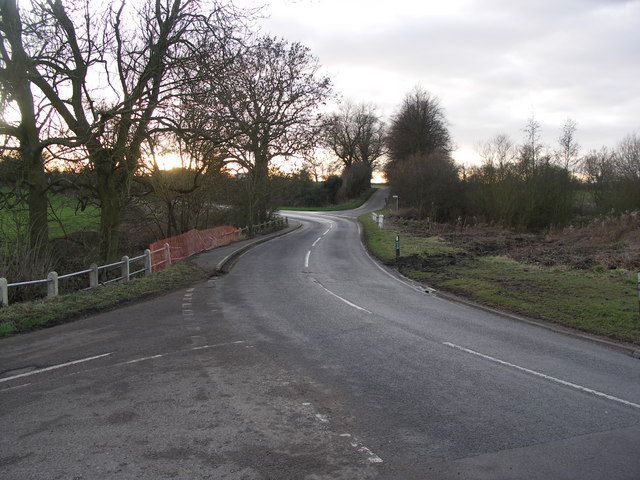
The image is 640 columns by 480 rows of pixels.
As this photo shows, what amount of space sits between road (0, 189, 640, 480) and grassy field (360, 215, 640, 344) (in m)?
1.15

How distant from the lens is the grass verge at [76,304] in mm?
10297

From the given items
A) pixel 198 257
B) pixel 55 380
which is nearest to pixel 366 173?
pixel 198 257

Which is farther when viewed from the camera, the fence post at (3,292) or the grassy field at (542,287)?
the fence post at (3,292)

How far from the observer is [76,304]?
1198cm

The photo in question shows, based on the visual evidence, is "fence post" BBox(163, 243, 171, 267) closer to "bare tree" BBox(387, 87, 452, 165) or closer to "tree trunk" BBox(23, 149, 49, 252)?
"tree trunk" BBox(23, 149, 49, 252)

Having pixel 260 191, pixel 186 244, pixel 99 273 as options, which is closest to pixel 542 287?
pixel 99 273

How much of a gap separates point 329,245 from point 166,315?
21.5 metres

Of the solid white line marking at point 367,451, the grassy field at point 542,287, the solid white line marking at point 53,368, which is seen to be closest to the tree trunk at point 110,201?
the grassy field at point 542,287

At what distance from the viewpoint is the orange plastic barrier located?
20594 mm

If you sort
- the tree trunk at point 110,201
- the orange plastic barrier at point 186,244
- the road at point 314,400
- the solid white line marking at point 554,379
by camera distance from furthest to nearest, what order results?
the orange plastic barrier at point 186,244 → the tree trunk at point 110,201 → the solid white line marking at point 554,379 → the road at point 314,400

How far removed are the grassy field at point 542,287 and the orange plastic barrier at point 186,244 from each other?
32.0 feet

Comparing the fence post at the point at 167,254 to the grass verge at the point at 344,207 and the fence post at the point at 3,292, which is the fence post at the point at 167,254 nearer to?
the fence post at the point at 3,292

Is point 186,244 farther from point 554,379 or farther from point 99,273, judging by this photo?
point 554,379

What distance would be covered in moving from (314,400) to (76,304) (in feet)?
27.2
